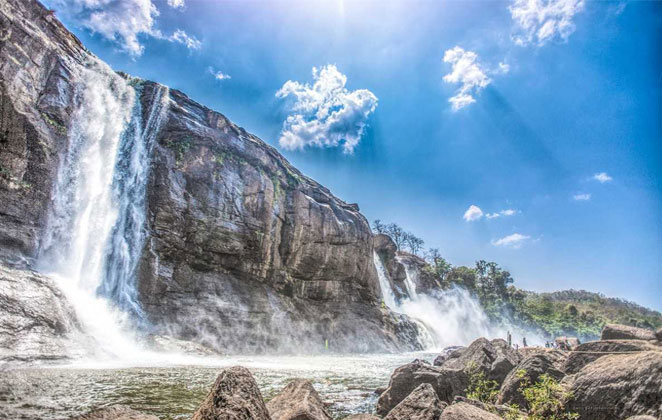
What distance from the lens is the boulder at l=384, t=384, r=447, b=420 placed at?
5.62m

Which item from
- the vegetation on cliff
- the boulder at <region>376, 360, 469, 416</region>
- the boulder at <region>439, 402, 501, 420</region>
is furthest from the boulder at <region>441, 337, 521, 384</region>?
the vegetation on cliff

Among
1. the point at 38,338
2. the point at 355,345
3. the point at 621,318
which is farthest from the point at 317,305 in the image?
the point at 621,318

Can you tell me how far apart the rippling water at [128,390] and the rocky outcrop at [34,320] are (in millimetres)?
1589

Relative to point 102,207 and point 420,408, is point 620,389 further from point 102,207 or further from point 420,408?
point 102,207

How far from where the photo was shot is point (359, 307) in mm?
34188

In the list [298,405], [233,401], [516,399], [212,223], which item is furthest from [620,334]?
[212,223]

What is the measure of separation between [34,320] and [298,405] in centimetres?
1285

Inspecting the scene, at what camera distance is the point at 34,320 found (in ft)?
42.0

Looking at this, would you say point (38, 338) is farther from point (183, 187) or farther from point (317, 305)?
point (317, 305)

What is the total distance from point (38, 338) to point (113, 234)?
406 inches

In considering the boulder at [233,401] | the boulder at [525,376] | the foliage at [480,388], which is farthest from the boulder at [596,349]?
the boulder at [233,401]

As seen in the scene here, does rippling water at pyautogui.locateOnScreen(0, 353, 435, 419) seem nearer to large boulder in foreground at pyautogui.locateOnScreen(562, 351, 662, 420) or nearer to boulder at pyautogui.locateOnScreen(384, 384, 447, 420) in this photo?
boulder at pyautogui.locateOnScreen(384, 384, 447, 420)

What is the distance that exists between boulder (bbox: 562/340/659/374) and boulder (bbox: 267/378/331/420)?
617 cm

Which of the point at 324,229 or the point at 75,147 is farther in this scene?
the point at 324,229
